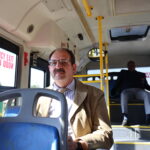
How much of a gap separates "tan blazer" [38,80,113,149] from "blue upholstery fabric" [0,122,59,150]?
0.53 metres

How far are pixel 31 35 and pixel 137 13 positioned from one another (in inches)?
74.3

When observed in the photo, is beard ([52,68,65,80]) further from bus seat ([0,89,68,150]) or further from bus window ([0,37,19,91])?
bus window ([0,37,19,91])

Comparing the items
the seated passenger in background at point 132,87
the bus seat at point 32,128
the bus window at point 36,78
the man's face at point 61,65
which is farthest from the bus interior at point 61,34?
the bus seat at point 32,128

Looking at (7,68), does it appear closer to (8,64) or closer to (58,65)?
(8,64)

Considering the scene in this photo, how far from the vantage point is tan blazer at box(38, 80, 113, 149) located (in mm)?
1665

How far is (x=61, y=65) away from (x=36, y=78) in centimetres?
205

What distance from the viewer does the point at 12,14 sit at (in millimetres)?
2697

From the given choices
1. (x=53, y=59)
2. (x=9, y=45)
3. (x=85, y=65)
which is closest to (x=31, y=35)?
Result: (x=9, y=45)

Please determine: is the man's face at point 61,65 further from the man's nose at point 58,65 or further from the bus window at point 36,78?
the bus window at point 36,78

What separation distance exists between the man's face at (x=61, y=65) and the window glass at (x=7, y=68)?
111 cm

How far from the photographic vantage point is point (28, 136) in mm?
1186

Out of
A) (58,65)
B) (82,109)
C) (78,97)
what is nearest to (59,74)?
(58,65)

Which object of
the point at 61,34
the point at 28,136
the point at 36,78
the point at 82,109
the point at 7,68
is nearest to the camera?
the point at 28,136

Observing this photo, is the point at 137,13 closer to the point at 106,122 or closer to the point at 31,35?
the point at 31,35
